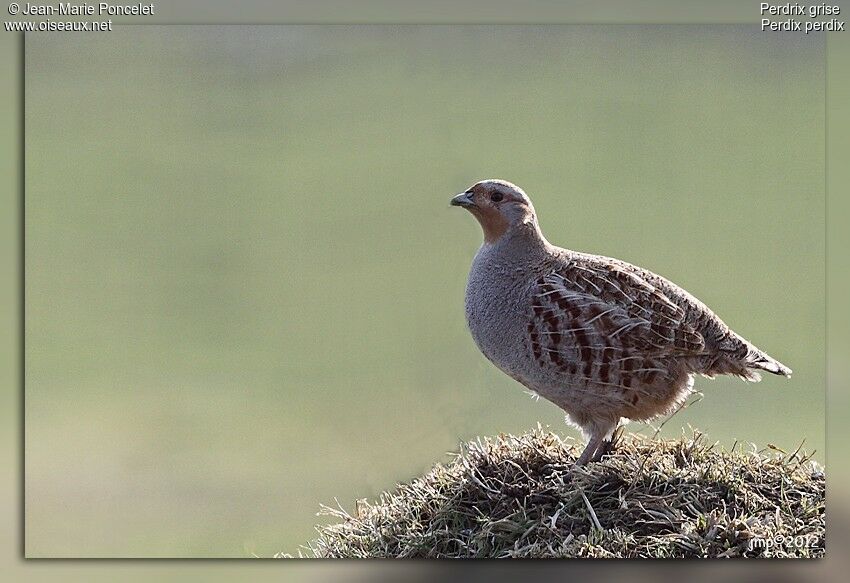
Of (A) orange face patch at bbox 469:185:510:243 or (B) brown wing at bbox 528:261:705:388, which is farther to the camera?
(A) orange face patch at bbox 469:185:510:243

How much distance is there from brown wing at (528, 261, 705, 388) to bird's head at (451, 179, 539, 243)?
36 cm

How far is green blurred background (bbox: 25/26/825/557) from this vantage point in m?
5.24

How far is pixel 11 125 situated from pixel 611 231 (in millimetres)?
3202

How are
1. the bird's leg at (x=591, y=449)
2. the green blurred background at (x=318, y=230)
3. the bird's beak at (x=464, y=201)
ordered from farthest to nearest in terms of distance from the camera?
the green blurred background at (x=318, y=230) < the bird's beak at (x=464, y=201) < the bird's leg at (x=591, y=449)

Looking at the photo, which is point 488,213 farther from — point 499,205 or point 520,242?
point 520,242

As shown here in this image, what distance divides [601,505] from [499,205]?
151 cm

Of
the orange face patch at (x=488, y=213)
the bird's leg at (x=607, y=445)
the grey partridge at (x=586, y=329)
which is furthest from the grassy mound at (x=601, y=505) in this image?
the orange face patch at (x=488, y=213)

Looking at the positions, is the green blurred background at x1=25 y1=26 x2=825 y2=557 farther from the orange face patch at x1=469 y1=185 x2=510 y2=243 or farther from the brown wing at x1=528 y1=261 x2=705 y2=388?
the brown wing at x1=528 y1=261 x2=705 y2=388

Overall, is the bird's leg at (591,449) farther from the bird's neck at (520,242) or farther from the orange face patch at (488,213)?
the orange face patch at (488,213)

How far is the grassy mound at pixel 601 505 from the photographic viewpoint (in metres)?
4.64

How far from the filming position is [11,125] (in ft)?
17.4

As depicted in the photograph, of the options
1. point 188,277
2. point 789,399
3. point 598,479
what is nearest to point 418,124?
point 188,277

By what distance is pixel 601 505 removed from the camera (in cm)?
464

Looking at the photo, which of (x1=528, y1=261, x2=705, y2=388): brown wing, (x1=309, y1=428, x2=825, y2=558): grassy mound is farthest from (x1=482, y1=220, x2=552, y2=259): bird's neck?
(x1=309, y1=428, x2=825, y2=558): grassy mound
